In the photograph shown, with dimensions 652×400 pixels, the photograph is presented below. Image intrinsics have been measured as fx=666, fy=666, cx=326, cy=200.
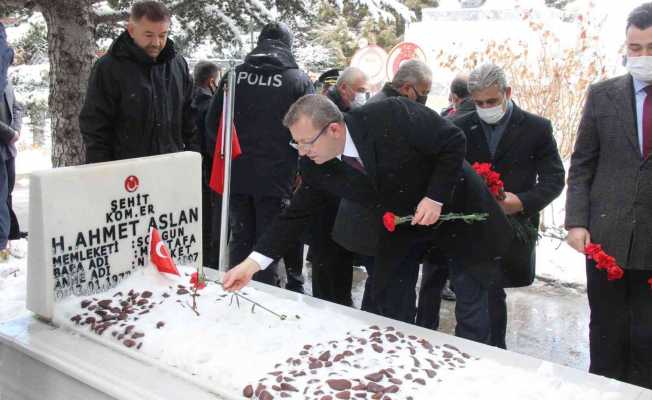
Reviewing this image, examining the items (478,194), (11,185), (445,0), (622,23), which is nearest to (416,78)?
(478,194)

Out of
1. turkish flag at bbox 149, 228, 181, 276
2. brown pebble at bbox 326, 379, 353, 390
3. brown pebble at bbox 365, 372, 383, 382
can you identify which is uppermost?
turkish flag at bbox 149, 228, 181, 276

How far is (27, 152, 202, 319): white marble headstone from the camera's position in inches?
111

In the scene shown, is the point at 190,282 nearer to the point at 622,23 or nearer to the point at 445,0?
the point at 622,23

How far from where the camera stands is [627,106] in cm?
281

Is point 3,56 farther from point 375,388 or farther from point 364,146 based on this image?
point 375,388

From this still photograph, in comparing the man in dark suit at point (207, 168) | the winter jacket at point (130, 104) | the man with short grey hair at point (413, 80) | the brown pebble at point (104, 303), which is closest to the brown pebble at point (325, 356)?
the brown pebble at point (104, 303)

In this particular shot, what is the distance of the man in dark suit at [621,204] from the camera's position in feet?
9.00

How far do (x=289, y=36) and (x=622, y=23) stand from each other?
973cm

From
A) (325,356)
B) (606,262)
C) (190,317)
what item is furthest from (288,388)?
(606,262)

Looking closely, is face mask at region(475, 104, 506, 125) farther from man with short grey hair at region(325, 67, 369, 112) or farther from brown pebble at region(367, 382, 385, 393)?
brown pebble at region(367, 382, 385, 393)

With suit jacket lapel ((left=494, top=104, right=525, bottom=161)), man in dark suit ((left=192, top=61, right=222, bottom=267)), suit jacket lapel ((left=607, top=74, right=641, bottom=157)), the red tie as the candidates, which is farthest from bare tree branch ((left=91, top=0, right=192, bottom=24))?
the red tie

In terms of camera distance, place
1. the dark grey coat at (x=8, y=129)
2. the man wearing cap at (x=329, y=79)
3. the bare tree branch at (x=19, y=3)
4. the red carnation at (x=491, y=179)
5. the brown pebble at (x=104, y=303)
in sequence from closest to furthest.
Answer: the brown pebble at (x=104, y=303)
the red carnation at (x=491, y=179)
the dark grey coat at (x=8, y=129)
the bare tree branch at (x=19, y=3)
the man wearing cap at (x=329, y=79)

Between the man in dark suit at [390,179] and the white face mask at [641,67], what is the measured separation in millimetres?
746

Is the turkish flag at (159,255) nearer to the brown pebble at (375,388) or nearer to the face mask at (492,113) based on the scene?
the brown pebble at (375,388)
